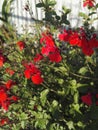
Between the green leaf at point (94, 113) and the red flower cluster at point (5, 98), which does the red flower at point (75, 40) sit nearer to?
the green leaf at point (94, 113)

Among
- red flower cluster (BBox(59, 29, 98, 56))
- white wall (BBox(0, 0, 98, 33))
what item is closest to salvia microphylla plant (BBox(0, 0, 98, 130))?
red flower cluster (BBox(59, 29, 98, 56))

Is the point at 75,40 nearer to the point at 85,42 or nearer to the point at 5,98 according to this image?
the point at 85,42

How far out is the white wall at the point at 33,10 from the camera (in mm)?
5895

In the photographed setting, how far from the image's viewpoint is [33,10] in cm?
649

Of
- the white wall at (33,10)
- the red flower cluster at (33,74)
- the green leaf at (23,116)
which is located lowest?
the green leaf at (23,116)

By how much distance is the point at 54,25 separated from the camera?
475 cm

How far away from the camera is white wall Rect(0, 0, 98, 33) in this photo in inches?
232

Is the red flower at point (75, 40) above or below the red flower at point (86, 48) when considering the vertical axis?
above

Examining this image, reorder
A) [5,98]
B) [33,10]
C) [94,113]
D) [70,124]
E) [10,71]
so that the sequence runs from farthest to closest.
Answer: [33,10], [10,71], [5,98], [70,124], [94,113]

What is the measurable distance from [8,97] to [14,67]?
0.34m

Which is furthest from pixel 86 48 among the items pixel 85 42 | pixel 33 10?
pixel 33 10

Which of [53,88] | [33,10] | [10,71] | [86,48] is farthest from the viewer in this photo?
[33,10]

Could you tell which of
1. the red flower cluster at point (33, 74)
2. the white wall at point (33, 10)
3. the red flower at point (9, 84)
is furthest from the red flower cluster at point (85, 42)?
the white wall at point (33, 10)

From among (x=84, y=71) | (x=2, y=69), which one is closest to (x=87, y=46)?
(x=84, y=71)
